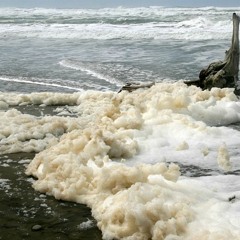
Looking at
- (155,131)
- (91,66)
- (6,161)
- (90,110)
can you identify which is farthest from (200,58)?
(6,161)

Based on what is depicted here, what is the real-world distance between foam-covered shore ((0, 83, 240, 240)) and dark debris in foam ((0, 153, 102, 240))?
0.12 metres

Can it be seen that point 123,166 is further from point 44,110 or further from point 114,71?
point 114,71

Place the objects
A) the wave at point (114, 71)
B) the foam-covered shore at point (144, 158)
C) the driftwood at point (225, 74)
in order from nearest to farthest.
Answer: the foam-covered shore at point (144, 158) < the driftwood at point (225, 74) < the wave at point (114, 71)

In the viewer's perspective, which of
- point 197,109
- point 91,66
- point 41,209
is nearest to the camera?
point 41,209

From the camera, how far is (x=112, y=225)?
167 inches

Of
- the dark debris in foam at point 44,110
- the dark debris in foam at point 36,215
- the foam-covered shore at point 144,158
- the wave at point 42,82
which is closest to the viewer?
the foam-covered shore at point 144,158

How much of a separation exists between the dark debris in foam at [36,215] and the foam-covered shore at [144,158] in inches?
4.7

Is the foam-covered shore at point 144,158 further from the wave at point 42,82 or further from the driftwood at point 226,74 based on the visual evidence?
the wave at point 42,82

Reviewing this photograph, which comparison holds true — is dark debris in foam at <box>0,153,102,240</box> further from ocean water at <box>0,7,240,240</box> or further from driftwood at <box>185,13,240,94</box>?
driftwood at <box>185,13,240,94</box>

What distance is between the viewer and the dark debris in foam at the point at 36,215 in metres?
4.27

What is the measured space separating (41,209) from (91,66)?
1248 cm

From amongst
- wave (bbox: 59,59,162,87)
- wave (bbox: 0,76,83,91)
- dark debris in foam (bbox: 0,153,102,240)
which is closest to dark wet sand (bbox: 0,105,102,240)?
dark debris in foam (bbox: 0,153,102,240)

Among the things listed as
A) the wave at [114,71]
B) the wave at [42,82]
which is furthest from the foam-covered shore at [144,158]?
the wave at [114,71]

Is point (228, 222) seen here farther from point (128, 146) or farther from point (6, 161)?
point (6, 161)
